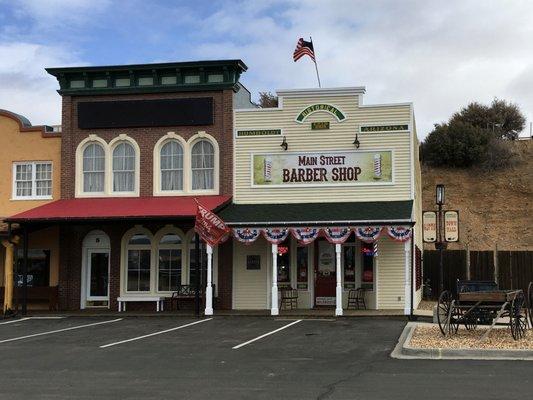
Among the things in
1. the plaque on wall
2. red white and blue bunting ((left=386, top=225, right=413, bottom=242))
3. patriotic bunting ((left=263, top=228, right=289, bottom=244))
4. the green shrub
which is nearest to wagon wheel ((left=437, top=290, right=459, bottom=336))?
red white and blue bunting ((left=386, top=225, right=413, bottom=242))

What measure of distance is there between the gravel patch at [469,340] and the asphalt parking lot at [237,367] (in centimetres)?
69

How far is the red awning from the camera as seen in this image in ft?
71.5

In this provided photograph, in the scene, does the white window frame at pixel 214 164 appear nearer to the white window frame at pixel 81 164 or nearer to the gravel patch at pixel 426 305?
the white window frame at pixel 81 164

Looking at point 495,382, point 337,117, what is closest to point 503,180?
point 337,117

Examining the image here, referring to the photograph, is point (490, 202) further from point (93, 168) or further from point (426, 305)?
point (93, 168)

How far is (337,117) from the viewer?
2277 centimetres

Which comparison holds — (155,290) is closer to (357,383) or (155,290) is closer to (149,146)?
(149,146)

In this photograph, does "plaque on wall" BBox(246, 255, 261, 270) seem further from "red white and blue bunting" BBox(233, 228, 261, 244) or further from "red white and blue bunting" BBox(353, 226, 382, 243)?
"red white and blue bunting" BBox(353, 226, 382, 243)

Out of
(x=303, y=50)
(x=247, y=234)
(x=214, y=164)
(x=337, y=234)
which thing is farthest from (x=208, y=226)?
(x=303, y=50)

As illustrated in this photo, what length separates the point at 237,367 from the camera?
37.6 feet

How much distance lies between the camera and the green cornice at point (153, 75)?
23.6 metres

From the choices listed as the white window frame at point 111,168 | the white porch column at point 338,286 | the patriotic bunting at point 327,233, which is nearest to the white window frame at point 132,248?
the white window frame at point 111,168

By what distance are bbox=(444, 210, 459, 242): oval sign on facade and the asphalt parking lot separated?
34.7 ft

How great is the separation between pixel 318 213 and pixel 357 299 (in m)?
3.08
